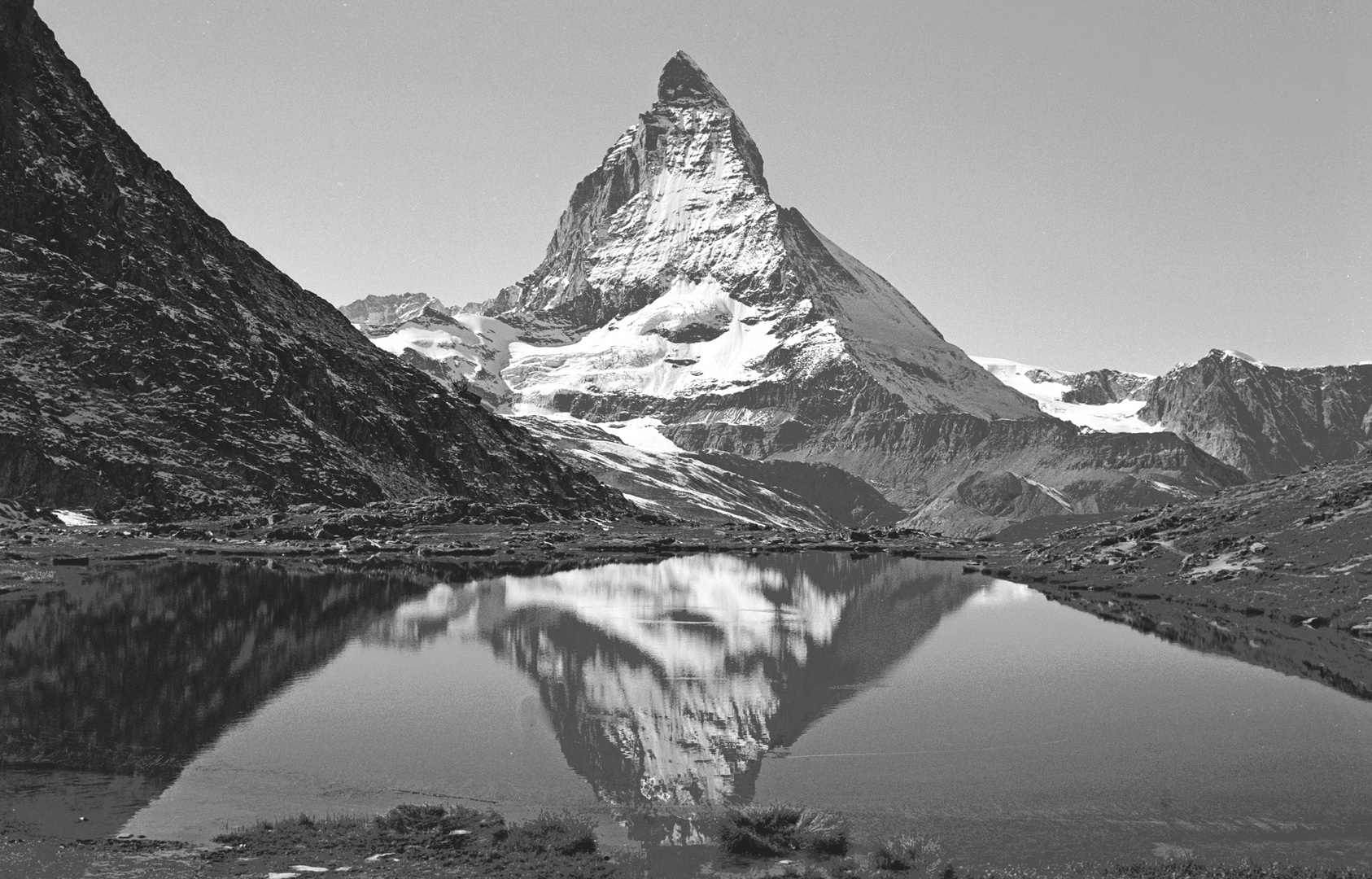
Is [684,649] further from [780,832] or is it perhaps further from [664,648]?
[780,832]

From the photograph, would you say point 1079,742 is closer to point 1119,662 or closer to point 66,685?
point 1119,662

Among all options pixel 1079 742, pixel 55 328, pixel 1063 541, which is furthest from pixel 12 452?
pixel 1079 742

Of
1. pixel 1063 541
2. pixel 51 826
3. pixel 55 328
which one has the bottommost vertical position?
pixel 51 826

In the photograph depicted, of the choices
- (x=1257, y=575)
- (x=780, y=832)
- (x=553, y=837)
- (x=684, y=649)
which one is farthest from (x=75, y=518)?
(x=780, y=832)

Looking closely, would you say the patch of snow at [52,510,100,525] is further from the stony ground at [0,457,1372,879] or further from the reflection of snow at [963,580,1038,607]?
the reflection of snow at [963,580,1038,607]

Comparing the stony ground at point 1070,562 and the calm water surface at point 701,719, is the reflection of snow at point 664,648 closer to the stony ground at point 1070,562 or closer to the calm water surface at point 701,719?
the calm water surface at point 701,719

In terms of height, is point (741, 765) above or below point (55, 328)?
below

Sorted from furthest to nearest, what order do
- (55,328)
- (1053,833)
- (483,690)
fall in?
1. (55,328)
2. (483,690)
3. (1053,833)

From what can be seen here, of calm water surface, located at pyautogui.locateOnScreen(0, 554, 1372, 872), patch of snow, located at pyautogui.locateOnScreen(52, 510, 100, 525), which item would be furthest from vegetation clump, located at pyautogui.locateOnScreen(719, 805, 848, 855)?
patch of snow, located at pyautogui.locateOnScreen(52, 510, 100, 525)
